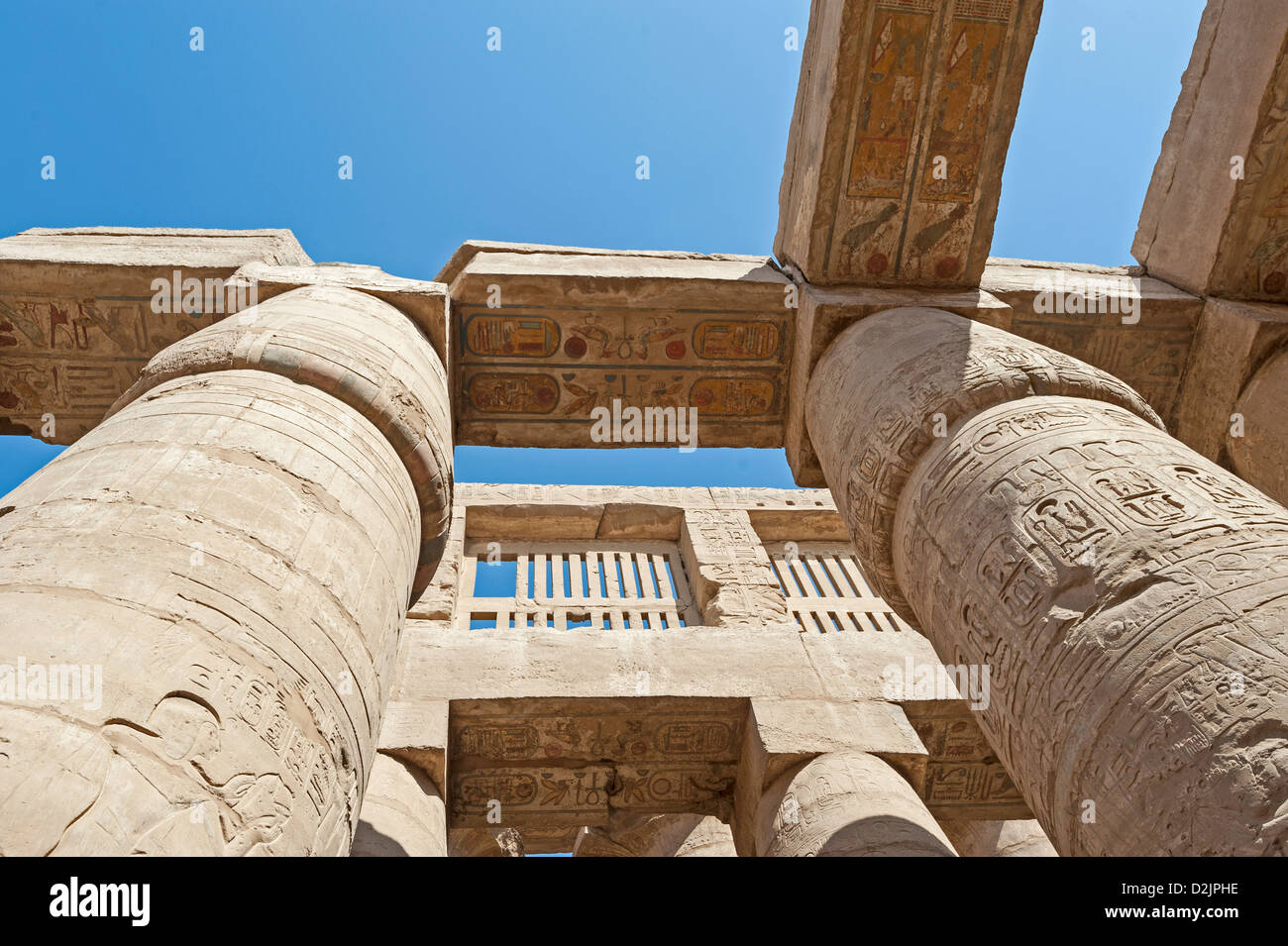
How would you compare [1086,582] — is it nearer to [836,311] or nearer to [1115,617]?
[1115,617]

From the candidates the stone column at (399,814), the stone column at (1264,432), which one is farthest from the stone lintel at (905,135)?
A: the stone column at (399,814)

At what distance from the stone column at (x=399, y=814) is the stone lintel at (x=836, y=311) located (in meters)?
3.05

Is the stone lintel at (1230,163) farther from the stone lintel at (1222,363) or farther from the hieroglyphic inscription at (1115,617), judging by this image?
the hieroglyphic inscription at (1115,617)

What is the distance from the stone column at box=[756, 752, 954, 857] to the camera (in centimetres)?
430

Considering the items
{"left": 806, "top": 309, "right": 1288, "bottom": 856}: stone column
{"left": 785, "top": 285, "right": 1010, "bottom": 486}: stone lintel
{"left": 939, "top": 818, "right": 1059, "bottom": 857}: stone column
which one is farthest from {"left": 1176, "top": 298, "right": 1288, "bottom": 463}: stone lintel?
{"left": 939, "top": 818, "right": 1059, "bottom": 857}: stone column

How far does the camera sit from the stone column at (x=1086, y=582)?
6.43ft

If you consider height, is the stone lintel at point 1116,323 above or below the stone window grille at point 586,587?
above

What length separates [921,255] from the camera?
489cm

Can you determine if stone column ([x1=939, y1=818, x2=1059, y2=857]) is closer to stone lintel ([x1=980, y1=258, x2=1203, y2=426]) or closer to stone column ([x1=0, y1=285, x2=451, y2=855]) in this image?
stone lintel ([x1=980, y1=258, x2=1203, y2=426])

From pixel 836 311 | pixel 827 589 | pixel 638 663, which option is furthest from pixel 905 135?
pixel 827 589
